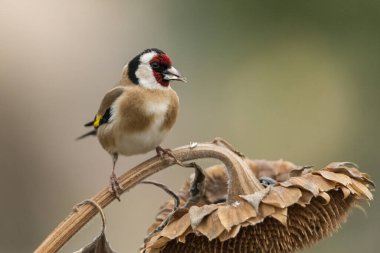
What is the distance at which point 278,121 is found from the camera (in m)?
6.45

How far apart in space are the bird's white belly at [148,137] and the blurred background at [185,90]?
2915 millimetres

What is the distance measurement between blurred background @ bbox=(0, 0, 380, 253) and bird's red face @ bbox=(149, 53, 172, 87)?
114 inches

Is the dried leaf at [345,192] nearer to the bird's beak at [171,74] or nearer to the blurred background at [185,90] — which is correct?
the bird's beak at [171,74]

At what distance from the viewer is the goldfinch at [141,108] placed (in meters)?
2.35

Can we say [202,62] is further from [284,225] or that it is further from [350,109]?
[284,225]

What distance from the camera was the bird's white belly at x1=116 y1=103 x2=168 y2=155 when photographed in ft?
7.66

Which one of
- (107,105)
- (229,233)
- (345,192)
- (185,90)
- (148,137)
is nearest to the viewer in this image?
(229,233)

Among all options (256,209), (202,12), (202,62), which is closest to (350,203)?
(256,209)

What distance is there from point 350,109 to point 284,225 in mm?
4843

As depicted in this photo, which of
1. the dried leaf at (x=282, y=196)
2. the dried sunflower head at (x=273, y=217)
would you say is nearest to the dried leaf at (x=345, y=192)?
the dried sunflower head at (x=273, y=217)

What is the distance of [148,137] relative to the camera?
2332mm

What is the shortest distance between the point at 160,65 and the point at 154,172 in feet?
1.57

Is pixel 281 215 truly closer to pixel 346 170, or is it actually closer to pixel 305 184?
pixel 305 184

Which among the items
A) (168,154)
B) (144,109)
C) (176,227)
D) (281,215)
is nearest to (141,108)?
(144,109)
